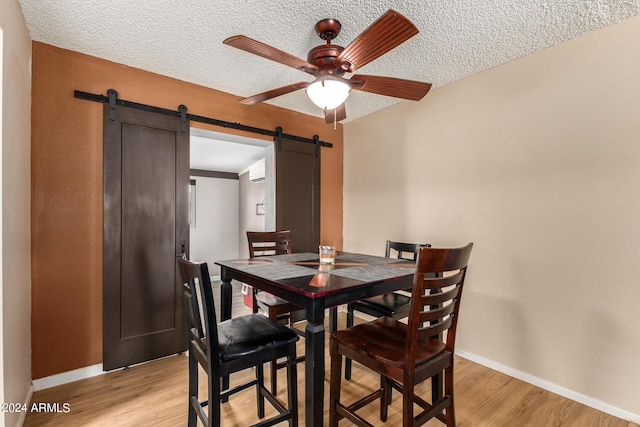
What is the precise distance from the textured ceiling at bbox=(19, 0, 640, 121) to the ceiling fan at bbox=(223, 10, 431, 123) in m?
0.24

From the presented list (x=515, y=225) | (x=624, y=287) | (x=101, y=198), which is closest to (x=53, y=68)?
(x=101, y=198)

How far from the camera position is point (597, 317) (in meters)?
1.92

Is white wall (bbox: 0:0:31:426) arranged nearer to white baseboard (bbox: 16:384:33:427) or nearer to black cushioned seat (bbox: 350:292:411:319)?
white baseboard (bbox: 16:384:33:427)

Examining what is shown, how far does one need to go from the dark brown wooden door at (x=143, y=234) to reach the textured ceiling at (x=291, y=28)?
1.71 ft

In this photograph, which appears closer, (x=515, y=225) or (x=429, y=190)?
(x=515, y=225)

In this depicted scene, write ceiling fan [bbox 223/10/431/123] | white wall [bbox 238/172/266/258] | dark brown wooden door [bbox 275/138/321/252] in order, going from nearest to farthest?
ceiling fan [bbox 223/10/431/123]
dark brown wooden door [bbox 275/138/321/252]
white wall [bbox 238/172/266/258]

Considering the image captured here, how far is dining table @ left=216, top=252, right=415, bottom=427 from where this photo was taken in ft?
4.20

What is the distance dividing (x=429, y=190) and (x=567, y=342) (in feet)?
5.04

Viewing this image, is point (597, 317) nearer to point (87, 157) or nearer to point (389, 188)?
point (389, 188)

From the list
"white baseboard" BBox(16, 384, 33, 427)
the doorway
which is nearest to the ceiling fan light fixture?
"white baseboard" BBox(16, 384, 33, 427)

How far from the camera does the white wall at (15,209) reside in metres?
1.42

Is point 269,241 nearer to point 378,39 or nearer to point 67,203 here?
point 67,203

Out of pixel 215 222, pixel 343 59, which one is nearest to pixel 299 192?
pixel 343 59

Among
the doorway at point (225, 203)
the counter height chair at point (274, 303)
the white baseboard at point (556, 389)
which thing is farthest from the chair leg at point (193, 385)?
the doorway at point (225, 203)
